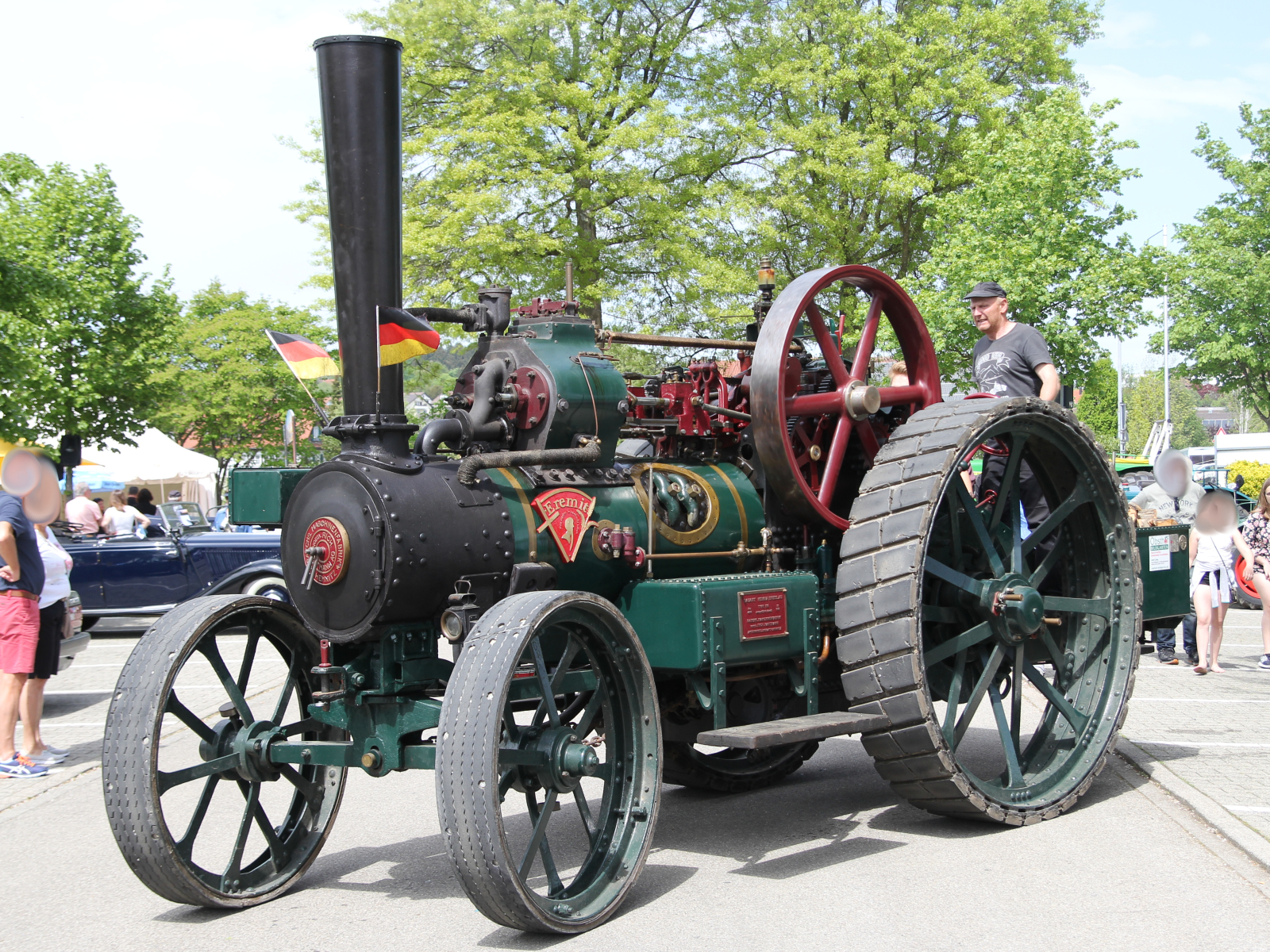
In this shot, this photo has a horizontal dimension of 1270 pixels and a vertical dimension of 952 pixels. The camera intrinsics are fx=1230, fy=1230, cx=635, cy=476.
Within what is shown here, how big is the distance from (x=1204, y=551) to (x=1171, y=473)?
2.68 metres

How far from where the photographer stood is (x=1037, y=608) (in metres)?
5.54

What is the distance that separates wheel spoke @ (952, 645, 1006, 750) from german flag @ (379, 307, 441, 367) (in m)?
2.78

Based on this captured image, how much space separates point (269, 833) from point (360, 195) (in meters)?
2.47

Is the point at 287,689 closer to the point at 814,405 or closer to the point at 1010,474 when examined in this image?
the point at 814,405

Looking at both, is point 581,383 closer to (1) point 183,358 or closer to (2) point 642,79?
(2) point 642,79

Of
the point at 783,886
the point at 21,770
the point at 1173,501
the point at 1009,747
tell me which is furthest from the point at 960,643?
the point at 1173,501

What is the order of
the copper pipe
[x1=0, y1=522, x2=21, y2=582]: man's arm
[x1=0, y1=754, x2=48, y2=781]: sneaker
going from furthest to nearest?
1. [x1=0, y1=754, x2=48, y2=781]: sneaker
2. [x1=0, y1=522, x2=21, y2=582]: man's arm
3. the copper pipe

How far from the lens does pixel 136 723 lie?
432 centimetres

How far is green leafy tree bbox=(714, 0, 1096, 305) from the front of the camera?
69.7ft

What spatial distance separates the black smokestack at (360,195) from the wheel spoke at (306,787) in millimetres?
1493

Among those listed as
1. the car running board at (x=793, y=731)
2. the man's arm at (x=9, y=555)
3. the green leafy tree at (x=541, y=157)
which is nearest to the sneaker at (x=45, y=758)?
the man's arm at (x=9, y=555)

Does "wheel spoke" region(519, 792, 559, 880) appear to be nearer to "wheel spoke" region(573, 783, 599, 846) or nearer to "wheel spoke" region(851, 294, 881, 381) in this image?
"wheel spoke" region(573, 783, 599, 846)

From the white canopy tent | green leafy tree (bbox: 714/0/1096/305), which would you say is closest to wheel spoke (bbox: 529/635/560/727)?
green leafy tree (bbox: 714/0/1096/305)

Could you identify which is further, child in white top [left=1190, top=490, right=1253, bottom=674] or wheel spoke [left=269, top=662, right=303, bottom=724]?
child in white top [left=1190, top=490, right=1253, bottom=674]
